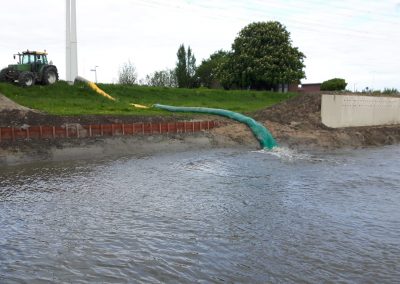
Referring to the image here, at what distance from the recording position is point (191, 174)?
11.4 m

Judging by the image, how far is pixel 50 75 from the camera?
24000 millimetres

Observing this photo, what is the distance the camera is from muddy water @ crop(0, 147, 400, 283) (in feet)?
Answer: 17.3

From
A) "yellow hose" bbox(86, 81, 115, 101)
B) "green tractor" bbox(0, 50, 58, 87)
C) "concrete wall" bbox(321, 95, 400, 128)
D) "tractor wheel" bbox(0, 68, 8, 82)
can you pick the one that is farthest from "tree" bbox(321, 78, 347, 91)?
"tractor wheel" bbox(0, 68, 8, 82)

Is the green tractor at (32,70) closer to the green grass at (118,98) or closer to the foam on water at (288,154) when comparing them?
the green grass at (118,98)

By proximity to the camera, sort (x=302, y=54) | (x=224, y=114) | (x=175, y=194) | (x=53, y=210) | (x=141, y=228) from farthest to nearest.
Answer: (x=302, y=54) < (x=224, y=114) < (x=175, y=194) < (x=53, y=210) < (x=141, y=228)

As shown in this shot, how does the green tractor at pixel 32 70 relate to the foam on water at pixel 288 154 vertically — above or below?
above

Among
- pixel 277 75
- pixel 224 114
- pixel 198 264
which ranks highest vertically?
pixel 277 75

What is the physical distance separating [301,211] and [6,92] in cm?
1772

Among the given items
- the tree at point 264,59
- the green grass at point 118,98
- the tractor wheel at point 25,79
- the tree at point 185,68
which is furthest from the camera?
the tree at point 185,68

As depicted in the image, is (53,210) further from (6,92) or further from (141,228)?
(6,92)

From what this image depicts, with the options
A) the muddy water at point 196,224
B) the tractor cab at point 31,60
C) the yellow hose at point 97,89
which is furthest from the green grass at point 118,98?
the muddy water at point 196,224

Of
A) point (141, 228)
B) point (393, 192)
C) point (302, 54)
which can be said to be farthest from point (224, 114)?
point (302, 54)

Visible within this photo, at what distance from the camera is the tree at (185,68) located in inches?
2665

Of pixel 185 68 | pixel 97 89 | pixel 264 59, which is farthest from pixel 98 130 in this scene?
pixel 185 68
